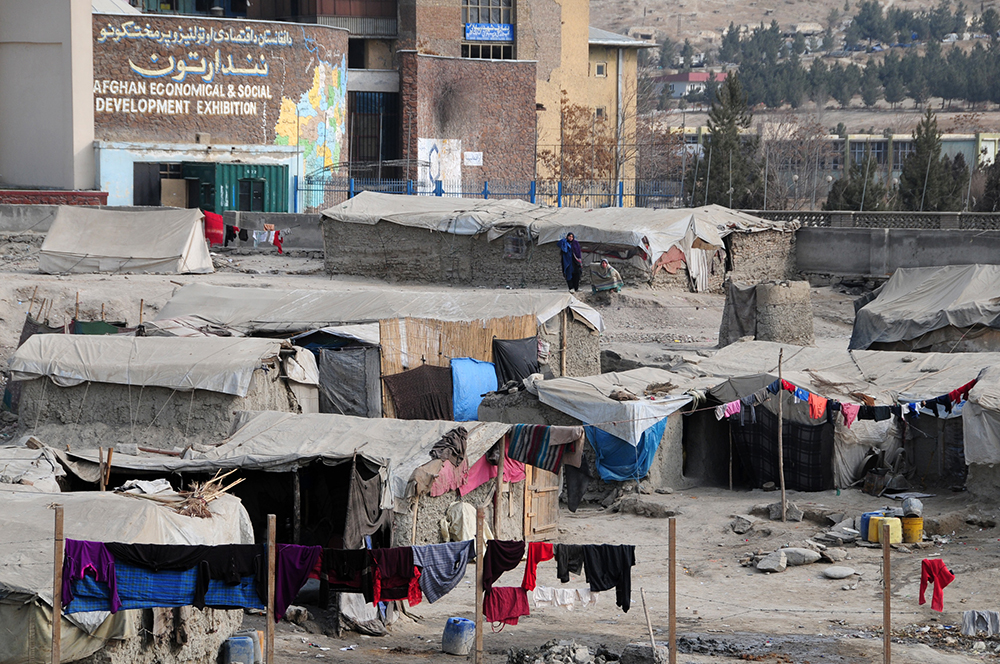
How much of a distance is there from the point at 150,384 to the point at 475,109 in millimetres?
29615

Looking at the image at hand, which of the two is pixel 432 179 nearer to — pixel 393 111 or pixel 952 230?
pixel 393 111

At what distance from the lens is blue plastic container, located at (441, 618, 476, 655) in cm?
1079

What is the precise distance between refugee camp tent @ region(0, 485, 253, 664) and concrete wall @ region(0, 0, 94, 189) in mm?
26266

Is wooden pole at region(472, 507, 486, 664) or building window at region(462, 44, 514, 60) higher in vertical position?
building window at region(462, 44, 514, 60)

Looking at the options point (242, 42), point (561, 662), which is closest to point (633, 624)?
point (561, 662)

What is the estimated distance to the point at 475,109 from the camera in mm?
44750

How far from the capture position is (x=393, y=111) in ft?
148

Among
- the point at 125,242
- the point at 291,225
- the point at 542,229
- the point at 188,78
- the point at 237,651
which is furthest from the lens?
the point at 188,78

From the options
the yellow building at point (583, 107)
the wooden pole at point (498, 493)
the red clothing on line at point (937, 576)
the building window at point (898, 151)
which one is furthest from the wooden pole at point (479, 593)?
the building window at point (898, 151)

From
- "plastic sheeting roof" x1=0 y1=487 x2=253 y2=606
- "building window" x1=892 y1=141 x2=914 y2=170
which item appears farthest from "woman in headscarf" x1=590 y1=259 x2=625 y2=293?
"building window" x1=892 y1=141 x2=914 y2=170

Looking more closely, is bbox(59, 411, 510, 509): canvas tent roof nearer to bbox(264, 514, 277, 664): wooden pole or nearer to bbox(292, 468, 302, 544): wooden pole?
bbox(292, 468, 302, 544): wooden pole

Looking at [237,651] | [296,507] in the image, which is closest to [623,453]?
[296,507]

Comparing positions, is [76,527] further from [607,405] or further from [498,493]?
[607,405]

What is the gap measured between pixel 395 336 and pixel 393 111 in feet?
91.0
